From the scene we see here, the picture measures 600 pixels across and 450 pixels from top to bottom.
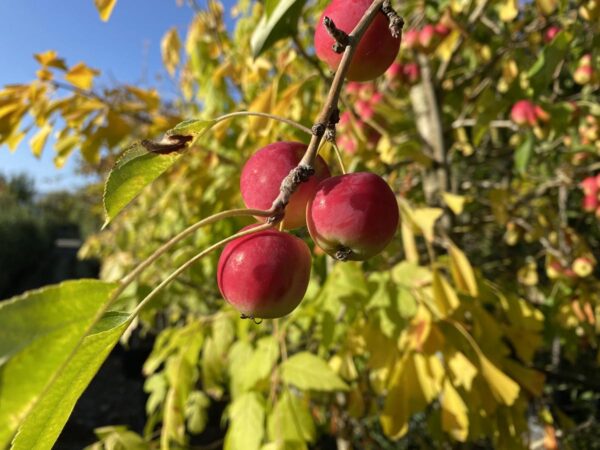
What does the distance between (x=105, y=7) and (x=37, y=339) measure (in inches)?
25.1

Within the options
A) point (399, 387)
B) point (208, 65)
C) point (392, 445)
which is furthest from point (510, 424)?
point (392, 445)

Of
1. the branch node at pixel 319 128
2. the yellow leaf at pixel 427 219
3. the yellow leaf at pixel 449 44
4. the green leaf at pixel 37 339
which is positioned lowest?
the yellow leaf at pixel 427 219

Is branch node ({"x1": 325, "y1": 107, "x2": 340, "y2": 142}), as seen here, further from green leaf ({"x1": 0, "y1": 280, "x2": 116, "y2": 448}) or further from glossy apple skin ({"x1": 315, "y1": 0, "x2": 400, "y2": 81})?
green leaf ({"x1": 0, "y1": 280, "x2": 116, "y2": 448})

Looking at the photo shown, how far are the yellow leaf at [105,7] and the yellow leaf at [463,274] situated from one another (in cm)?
88

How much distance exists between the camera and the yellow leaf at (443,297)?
1.05 metres

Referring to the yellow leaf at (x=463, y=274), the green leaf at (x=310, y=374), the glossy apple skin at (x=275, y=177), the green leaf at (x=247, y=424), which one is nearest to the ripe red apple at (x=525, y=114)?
the yellow leaf at (x=463, y=274)

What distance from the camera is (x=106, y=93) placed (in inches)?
56.4

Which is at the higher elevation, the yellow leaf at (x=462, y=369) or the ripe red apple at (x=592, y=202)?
the yellow leaf at (x=462, y=369)

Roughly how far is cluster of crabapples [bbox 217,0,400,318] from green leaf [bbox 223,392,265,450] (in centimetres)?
61

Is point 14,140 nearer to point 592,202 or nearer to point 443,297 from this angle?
point 443,297

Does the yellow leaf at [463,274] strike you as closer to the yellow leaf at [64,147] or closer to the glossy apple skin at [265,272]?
the glossy apple skin at [265,272]

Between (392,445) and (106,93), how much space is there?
8.22 feet

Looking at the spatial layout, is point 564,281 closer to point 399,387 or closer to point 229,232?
point 399,387

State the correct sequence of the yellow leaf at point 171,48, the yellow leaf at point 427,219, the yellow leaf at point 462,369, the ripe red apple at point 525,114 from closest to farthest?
the yellow leaf at point 462,369 < the yellow leaf at point 427,219 < the ripe red apple at point 525,114 < the yellow leaf at point 171,48
